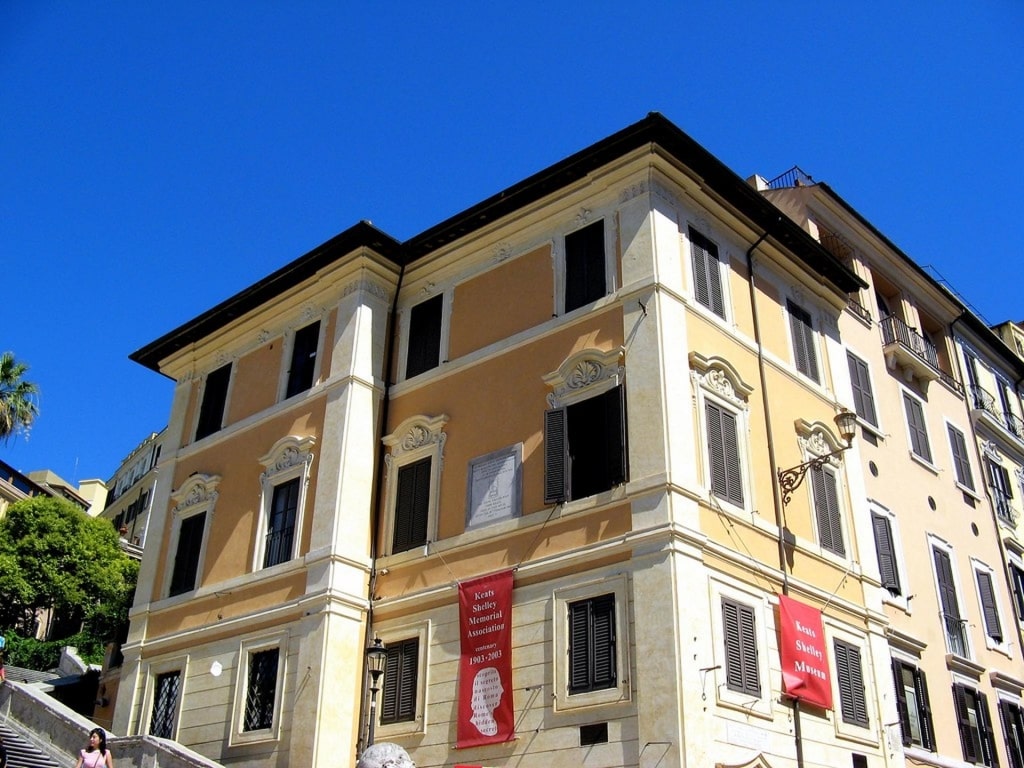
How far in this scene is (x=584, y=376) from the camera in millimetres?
18281

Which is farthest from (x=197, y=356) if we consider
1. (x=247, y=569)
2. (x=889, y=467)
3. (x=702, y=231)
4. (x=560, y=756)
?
(x=889, y=467)

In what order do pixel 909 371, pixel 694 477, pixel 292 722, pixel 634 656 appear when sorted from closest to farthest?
pixel 634 656, pixel 694 477, pixel 292 722, pixel 909 371

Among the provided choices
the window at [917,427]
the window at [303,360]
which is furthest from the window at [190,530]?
the window at [917,427]

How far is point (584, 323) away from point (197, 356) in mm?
11578

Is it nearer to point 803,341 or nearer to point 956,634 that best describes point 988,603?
point 956,634

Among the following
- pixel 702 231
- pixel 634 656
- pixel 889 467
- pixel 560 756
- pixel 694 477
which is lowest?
pixel 560 756

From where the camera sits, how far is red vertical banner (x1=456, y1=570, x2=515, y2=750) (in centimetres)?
1678

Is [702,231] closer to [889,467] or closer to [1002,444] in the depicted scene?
[889,467]

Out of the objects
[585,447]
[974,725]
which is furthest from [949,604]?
[585,447]

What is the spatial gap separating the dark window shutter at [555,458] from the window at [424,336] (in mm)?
3908

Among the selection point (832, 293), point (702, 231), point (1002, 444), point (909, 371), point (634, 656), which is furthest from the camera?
point (1002, 444)

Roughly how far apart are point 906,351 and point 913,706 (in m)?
8.66

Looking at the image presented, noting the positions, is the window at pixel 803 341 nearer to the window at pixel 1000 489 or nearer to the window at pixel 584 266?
the window at pixel 584 266

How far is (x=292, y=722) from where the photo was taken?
1873 centimetres
